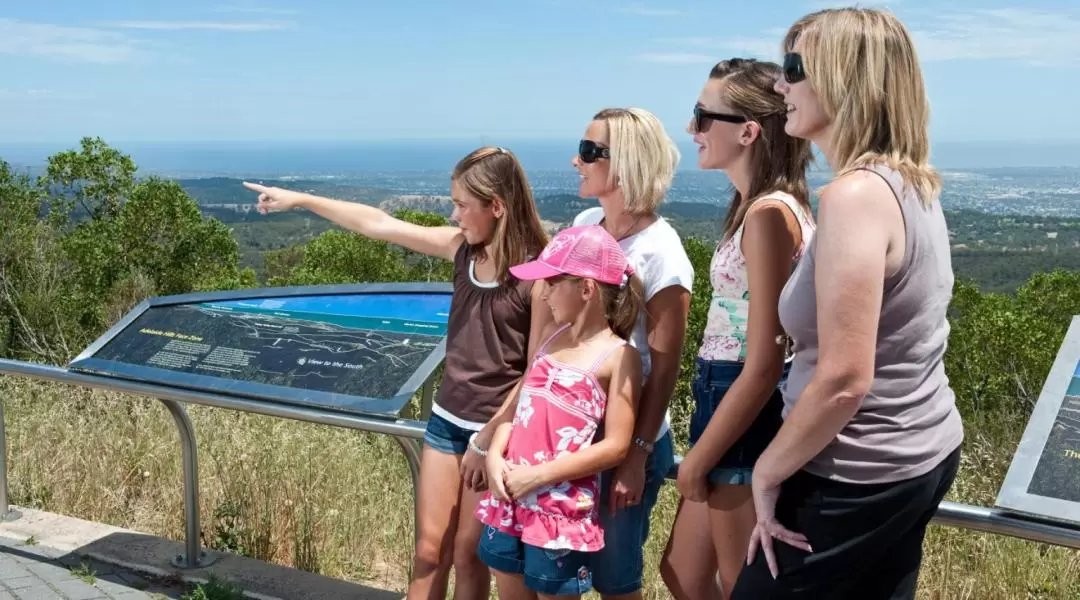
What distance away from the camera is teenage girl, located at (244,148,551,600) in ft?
9.18

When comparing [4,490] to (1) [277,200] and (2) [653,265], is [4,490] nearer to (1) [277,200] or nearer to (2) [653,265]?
(1) [277,200]

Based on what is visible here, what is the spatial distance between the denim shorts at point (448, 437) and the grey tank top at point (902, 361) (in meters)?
1.20

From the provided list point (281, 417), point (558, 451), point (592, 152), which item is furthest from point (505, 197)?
point (281, 417)

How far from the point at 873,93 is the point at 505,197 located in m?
1.29

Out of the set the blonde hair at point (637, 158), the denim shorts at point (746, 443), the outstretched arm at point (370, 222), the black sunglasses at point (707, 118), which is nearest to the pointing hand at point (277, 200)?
the outstretched arm at point (370, 222)

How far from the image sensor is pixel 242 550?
163 inches

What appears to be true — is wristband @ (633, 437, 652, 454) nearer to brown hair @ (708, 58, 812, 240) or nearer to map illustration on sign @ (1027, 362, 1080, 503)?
brown hair @ (708, 58, 812, 240)

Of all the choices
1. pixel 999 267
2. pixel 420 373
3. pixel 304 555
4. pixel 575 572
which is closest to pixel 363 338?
pixel 420 373

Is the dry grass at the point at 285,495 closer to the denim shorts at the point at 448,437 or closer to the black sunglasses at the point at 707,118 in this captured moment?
the denim shorts at the point at 448,437

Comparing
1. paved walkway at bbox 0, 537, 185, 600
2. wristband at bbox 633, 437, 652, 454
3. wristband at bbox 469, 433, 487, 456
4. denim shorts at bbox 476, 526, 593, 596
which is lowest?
paved walkway at bbox 0, 537, 185, 600

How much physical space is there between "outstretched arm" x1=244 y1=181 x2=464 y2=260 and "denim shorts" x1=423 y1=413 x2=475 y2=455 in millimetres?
527

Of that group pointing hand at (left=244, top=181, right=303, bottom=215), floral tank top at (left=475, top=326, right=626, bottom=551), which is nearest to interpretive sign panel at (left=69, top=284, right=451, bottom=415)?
pointing hand at (left=244, top=181, right=303, bottom=215)

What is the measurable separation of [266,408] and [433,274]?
1559 cm

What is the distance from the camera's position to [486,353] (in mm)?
2801
